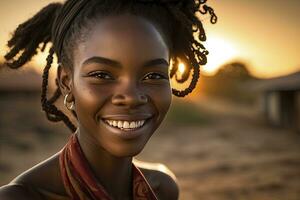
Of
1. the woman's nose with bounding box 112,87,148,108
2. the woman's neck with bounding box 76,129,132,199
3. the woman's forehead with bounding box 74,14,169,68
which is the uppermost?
the woman's forehead with bounding box 74,14,169,68

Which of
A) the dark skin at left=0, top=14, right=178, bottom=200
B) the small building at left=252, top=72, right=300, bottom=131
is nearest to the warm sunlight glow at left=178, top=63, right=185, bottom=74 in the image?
the dark skin at left=0, top=14, right=178, bottom=200

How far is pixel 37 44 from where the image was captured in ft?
8.09

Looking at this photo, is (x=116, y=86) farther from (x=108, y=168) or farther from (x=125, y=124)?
(x=108, y=168)

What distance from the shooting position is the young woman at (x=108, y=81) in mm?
1807

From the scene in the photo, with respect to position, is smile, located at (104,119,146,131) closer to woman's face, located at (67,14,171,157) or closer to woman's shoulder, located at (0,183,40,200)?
woman's face, located at (67,14,171,157)

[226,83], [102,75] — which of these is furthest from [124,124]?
[226,83]

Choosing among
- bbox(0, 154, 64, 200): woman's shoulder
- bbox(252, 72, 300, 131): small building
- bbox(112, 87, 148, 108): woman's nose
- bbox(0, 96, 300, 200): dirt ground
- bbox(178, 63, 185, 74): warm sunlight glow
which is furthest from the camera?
bbox(252, 72, 300, 131): small building

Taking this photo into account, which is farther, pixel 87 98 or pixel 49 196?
pixel 49 196

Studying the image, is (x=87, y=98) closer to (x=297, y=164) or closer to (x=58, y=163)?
(x=58, y=163)

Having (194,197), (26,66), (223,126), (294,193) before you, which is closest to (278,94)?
(223,126)

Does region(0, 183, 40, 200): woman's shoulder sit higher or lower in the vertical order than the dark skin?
lower

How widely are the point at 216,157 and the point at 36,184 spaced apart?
1054 centimetres

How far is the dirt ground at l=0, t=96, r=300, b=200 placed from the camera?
8625 millimetres

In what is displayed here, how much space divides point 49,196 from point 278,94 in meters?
17.3
